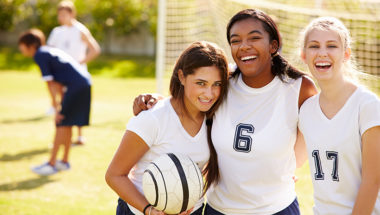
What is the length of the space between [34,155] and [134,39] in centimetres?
1828

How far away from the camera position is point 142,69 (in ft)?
69.3

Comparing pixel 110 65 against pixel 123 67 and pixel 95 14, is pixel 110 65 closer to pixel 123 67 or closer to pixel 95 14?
pixel 123 67

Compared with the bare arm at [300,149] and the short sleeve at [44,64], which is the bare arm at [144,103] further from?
the short sleeve at [44,64]

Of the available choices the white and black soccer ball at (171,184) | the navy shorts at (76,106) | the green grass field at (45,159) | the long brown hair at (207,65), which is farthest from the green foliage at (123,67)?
the white and black soccer ball at (171,184)

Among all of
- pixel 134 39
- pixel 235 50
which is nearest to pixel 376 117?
pixel 235 50

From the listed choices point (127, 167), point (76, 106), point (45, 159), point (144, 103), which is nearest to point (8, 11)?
point (45, 159)

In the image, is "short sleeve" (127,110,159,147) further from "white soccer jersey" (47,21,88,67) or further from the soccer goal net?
the soccer goal net

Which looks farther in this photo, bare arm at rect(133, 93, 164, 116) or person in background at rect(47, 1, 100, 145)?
person in background at rect(47, 1, 100, 145)

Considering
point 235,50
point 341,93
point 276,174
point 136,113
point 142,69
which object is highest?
point 235,50

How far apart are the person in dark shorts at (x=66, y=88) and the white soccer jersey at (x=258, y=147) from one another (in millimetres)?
3757

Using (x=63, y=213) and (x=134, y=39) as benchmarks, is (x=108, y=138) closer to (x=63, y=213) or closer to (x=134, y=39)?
(x=63, y=213)

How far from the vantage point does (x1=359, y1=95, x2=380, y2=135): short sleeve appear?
207 cm

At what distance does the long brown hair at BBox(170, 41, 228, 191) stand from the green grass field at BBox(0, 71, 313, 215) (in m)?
2.19

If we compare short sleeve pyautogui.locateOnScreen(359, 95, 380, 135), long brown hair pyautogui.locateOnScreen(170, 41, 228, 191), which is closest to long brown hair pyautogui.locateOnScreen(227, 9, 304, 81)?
long brown hair pyautogui.locateOnScreen(170, 41, 228, 191)
